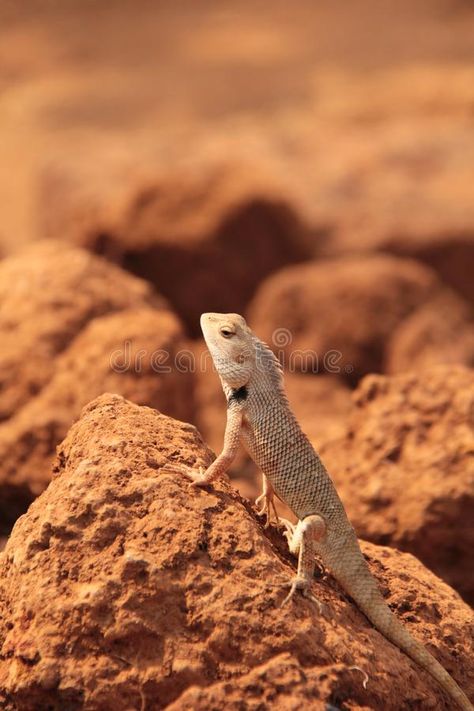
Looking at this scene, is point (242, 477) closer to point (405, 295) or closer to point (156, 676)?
point (405, 295)

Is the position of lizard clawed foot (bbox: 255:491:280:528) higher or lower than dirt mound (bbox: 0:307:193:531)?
higher

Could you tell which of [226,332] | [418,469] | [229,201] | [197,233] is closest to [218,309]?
[197,233]

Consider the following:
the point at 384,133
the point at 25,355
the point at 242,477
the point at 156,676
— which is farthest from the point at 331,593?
the point at 384,133

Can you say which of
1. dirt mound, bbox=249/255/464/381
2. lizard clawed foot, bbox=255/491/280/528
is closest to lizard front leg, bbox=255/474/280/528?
lizard clawed foot, bbox=255/491/280/528

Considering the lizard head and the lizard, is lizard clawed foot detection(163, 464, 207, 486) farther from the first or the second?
the lizard head

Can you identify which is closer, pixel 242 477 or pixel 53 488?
pixel 53 488

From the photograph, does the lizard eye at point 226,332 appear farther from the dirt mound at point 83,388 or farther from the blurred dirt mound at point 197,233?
the blurred dirt mound at point 197,233
